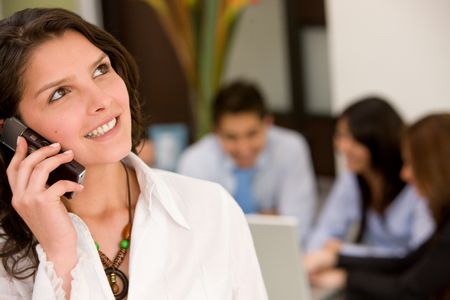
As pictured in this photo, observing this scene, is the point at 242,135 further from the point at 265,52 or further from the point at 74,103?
Answer: the point at 74,103

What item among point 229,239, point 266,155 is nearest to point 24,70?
point 229,239

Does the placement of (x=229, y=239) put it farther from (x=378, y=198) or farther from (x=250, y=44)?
(x=250, y=44)

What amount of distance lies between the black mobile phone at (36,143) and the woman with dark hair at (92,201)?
0.4 inches

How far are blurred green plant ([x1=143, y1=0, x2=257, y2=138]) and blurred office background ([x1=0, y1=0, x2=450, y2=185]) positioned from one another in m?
0.09

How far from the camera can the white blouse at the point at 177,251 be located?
4.85ft

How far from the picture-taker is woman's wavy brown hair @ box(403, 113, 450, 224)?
10.0 feet

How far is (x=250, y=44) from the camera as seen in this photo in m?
5.75

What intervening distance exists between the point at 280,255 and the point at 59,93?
1063 mm

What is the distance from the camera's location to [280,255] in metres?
2.36

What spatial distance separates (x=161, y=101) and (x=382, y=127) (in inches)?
121

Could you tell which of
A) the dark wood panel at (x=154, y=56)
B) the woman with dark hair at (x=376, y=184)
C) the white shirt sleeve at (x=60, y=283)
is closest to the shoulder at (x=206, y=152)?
the woman with dark hair at (x=376, y=184)

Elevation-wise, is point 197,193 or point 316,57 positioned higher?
point 197,193

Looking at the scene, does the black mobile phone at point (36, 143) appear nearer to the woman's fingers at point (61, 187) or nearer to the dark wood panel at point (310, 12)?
the woman's fingers at point (61, 187)

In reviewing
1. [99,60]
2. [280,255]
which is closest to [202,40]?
[280,255]
